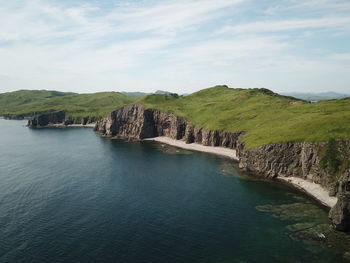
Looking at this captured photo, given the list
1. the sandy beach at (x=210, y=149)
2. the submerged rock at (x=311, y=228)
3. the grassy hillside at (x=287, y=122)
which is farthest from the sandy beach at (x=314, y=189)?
the sandy beach at (x=210, y=149)

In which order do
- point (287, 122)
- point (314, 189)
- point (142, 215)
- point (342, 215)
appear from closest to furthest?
point (342, 215) → point (142, 215) → point (314, 189) → point (287, 122)

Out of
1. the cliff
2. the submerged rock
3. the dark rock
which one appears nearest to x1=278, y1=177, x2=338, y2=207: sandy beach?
the cliff

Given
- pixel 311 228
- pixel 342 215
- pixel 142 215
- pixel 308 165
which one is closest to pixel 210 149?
pixel 308 165

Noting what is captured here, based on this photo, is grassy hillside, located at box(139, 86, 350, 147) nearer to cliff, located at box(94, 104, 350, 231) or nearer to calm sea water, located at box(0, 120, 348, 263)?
cliff, located at box(94, 104, 350, 231)

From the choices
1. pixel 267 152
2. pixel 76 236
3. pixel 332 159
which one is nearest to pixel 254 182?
pixel 267 152

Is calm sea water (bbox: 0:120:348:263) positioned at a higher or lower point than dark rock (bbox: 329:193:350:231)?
lower

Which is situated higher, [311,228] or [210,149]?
[210,149]

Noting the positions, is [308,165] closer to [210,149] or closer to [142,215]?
[142,215]
